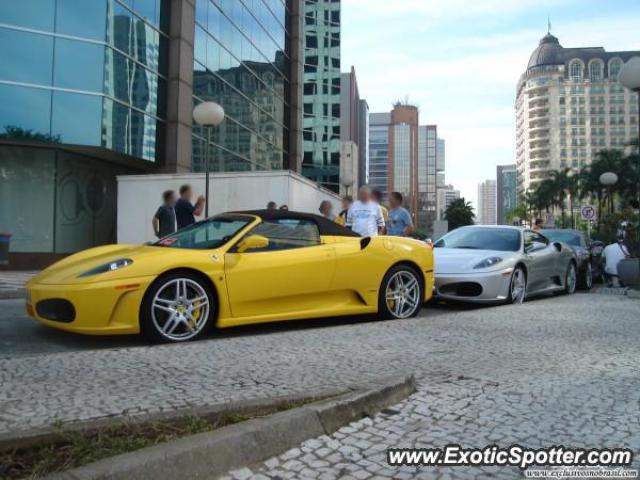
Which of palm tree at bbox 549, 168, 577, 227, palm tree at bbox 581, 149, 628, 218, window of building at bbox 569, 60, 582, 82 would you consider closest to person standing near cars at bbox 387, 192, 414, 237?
palm tree at bbox 581, 149, 628, 218

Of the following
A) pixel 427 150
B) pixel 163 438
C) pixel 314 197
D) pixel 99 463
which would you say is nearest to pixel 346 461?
pixel 163 438

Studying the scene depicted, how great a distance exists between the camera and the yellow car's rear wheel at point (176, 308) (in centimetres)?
468

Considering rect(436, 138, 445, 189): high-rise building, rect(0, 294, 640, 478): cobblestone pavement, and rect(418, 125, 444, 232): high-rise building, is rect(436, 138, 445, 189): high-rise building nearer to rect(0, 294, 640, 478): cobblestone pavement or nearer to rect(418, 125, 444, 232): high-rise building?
rect(418, 125, 444, 232): high-rise building

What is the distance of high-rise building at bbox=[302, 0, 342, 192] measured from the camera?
1735 inches

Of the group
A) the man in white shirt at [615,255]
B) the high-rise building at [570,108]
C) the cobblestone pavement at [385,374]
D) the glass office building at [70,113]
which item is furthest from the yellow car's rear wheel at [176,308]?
the high-rise building at [570,108]

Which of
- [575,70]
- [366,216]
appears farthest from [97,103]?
[575,70]

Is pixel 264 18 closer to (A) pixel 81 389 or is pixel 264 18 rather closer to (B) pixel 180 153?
(B) pixel 180 153

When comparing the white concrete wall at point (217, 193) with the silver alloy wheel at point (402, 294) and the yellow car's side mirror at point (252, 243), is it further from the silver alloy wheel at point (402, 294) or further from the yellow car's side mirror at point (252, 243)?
the yellow car's side mirror at point (252, 243)

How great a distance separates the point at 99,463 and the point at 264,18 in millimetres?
29537

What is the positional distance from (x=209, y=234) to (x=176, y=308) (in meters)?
0.93

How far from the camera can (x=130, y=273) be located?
15.2 ft

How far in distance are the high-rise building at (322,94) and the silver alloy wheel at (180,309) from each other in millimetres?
39310

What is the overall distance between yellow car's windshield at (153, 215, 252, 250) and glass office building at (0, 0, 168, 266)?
10480 mm

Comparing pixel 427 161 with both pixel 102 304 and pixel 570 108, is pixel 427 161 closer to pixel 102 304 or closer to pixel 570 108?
pixel 570 108
